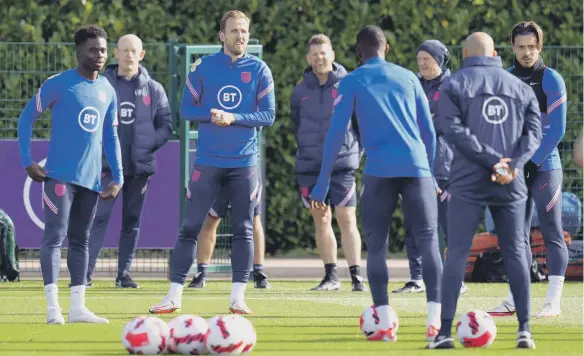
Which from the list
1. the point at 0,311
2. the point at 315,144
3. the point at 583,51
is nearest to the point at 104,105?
the point at 0,311

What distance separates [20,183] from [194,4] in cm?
364

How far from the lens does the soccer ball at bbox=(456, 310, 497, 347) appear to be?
29.9 feet

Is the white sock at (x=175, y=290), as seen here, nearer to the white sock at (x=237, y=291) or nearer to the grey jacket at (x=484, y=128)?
the white sock at (x=237, y=291)

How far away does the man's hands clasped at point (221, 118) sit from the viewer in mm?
10992

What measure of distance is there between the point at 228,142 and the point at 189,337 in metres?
2.77

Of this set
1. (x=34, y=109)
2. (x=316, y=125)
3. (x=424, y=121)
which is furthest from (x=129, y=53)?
(x=424, y=121)

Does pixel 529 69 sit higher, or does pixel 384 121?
pixel 529 69

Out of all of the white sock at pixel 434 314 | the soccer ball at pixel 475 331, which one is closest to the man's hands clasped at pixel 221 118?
the white sock at pixel 434 314

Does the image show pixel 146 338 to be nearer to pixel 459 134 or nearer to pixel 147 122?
pixel 459 134

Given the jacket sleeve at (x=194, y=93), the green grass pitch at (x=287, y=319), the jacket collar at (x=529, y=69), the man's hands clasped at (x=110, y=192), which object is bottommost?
the green grass pitch at (x=287, y=319)

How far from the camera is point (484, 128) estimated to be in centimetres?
910

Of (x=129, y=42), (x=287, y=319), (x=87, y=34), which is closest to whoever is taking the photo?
(x=87, y=34)

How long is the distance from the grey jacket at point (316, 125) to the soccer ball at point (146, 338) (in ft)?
18.8

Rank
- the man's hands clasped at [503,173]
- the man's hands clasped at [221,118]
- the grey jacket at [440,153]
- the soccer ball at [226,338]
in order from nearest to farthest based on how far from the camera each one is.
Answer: the soccer ball at [226,338]
the man's hands clasped at [503,173]
the man's hands clasped at [221,118]
the grey jacket at [440,153]
